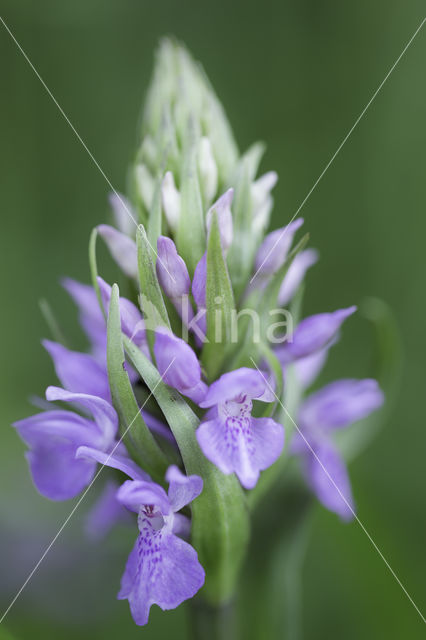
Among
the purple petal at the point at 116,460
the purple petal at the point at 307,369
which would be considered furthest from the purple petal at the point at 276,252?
the purple petal at the point at 116,460

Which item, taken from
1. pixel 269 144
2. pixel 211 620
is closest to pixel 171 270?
pixel 211 620

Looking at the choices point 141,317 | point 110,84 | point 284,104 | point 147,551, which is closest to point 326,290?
point 284,104

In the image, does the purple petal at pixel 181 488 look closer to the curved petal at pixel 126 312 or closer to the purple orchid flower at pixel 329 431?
the curved petal at pixel 126 312

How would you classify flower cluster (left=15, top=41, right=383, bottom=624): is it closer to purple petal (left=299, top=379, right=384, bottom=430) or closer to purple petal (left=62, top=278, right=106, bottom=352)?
purple petal (left=62, top=278, right=106, bottom=352)

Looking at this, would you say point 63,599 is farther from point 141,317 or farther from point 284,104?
point 284,104

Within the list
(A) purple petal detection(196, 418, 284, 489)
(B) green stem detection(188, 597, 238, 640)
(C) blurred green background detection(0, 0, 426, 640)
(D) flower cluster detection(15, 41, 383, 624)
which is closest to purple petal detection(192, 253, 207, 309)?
(D) flower cluster detection(15, 41, 383, 624)

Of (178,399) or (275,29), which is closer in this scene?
(178,399)
